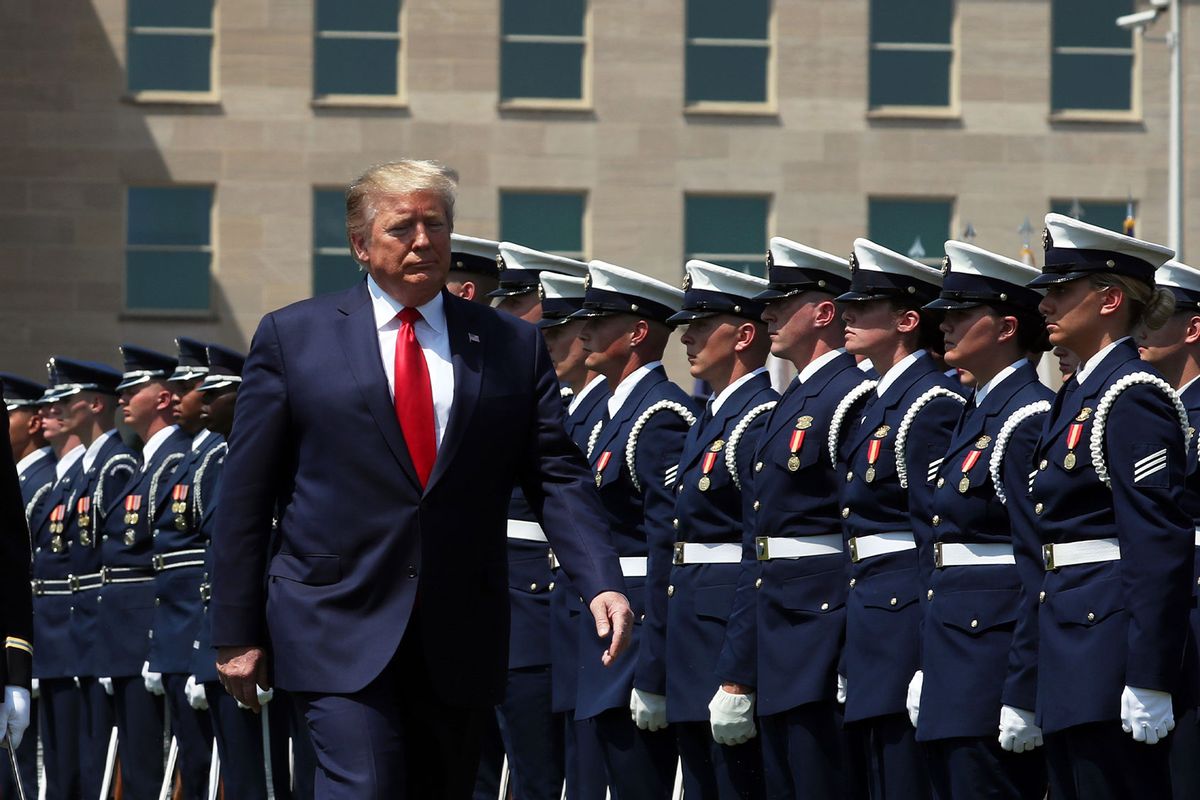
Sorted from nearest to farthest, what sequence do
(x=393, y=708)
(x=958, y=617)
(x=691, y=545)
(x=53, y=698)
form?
1. (x=393, y=708)
2. (x=958, y=617)
3. (x=691, y=545)
4. (x=53, y=698)

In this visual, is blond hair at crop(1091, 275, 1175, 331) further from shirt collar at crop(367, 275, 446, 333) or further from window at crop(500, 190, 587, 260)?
window at crop(500, 190, 587, 260)

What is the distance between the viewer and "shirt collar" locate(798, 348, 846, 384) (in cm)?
821

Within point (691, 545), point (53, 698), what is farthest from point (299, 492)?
point (53, 698)

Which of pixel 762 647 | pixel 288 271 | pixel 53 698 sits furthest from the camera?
pixel 288 271

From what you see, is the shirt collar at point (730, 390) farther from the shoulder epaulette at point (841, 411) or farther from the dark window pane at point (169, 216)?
the dark window pane at point (169, 216)

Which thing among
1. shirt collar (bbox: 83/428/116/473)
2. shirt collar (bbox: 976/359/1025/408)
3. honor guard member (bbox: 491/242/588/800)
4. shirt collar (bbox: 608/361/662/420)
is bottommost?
honor guard member (bbox: 491/242/588/800)

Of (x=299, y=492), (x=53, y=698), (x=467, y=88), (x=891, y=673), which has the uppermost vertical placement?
(x=467, y=88)

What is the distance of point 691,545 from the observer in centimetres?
851

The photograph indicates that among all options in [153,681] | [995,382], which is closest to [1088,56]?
[153,681]

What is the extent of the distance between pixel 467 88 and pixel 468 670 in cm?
2355

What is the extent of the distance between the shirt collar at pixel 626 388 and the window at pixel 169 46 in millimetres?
20514

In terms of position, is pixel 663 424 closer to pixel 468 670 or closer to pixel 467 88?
pixel 468 670

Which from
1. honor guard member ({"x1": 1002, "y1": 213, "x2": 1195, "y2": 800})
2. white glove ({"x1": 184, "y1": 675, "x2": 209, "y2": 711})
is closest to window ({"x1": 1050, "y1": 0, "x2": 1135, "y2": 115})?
white glove ({"x1": 184, "y1": 675, "x2": 209, "y2": 711})

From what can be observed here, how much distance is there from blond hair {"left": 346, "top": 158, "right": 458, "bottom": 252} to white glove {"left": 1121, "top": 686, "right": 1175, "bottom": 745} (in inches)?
83.5
